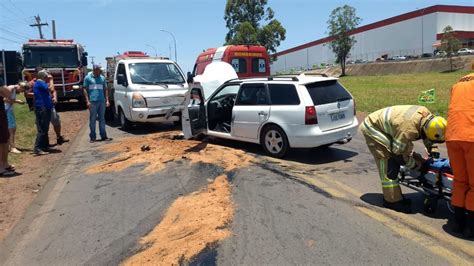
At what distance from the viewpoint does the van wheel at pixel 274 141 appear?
821cm

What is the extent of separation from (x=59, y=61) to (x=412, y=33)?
3349 inches

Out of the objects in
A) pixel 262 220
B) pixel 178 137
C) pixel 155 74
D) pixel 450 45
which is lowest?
pixel 262 220

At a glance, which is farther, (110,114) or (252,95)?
(110,114)

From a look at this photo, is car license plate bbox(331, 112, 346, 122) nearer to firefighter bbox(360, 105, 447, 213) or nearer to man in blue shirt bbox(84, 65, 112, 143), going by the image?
firefighter bbox(360, 105, 447, 213)

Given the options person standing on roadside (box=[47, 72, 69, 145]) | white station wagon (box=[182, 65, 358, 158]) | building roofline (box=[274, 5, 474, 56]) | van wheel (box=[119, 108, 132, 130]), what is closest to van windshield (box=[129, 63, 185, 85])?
Result: van wheel (box=[119, 108, 132, 130])

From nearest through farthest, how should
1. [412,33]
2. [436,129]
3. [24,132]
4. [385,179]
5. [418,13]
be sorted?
[436,129] → [385,179] → [24,132] → [418,13] → [412,33]

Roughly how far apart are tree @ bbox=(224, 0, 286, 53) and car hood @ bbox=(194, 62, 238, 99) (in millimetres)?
50052

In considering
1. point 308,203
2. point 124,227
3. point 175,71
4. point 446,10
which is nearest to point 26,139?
point 175,71

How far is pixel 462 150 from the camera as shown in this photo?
14.6 ft

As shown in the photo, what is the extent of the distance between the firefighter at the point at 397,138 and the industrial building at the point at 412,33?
72.0 meters

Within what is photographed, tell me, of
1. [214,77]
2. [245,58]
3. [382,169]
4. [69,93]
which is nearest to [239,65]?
[245,58]

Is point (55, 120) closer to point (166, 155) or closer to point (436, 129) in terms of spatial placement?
point (166, 155)

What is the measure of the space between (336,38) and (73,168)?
80744 millimetres

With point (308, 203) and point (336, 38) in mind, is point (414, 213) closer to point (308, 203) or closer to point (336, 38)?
point (308, 203)
